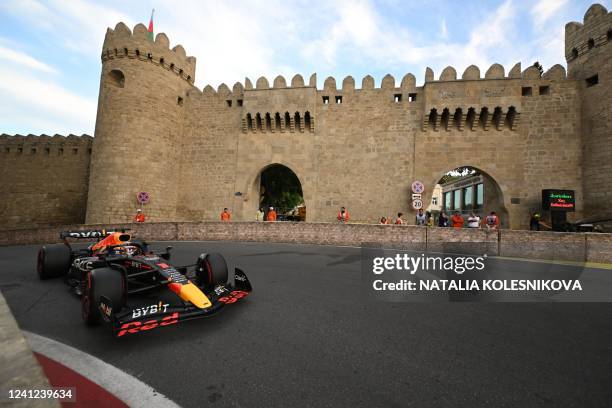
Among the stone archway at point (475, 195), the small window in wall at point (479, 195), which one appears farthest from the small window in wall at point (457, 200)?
the small window in wall at point (479, 195)

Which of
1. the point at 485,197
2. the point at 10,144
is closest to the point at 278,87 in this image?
the point at 485,197

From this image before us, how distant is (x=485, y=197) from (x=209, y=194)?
17815mm

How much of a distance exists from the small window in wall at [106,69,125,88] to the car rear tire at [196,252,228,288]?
1708 cm

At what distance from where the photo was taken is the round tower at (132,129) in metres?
15.0

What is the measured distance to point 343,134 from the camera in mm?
16562

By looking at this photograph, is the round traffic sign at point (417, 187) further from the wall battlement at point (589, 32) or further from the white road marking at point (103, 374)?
the white road marking at point (103, 374)

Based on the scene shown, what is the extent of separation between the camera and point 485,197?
1717 centimetres

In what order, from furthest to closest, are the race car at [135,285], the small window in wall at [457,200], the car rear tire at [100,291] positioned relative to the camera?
the small window in wall at [457,200], the car rear tire at [100,291], the race car at [135,285]

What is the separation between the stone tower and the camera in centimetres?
1280

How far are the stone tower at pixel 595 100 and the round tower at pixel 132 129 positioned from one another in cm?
2313

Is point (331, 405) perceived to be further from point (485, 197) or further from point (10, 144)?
point (10, 144)

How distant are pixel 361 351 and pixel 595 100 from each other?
19.0 metres

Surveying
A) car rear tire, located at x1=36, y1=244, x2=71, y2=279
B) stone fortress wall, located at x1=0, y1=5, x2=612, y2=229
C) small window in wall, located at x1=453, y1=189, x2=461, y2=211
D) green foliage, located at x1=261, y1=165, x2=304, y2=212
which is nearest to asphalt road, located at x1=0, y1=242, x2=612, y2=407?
car rear tire, located at x1=36, y1=244, x2=71, y2=279

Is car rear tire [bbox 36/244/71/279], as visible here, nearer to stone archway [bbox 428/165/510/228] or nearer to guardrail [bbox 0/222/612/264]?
guardrail [bbox 0/222/612/264]
